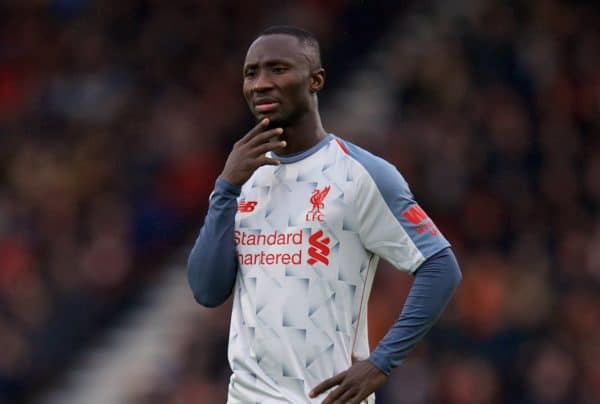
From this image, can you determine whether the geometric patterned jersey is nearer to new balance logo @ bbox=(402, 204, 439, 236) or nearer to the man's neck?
new balance logo @ bbox=(402, 204, 439, 236)

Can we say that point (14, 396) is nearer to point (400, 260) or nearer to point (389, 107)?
point (389, 107)

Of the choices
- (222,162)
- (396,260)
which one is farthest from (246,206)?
(222,162)

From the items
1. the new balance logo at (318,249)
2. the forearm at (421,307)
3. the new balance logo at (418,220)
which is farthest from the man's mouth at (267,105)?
the forearm at (421,307)

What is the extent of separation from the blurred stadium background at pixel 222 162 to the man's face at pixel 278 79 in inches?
209

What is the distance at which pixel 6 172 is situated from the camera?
42.0ft

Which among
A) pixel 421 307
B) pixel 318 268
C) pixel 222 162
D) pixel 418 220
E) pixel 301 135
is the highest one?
pixel 301 135

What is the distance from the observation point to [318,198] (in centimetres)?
518

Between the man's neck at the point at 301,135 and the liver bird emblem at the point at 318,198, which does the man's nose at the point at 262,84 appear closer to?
the man's neck at the point at 301,135

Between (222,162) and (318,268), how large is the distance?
7444mm

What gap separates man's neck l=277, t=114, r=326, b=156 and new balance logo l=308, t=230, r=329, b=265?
0.36m

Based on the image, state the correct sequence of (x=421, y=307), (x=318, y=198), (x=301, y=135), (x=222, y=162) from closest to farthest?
(x=421, y=307) → (x=318, y=198) → (x=301, y=135) → (x=222, y=162)

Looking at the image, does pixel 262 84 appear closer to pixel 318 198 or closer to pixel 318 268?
pixel 318 198

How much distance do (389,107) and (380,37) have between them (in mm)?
1604

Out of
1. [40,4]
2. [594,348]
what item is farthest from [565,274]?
[40,4]
